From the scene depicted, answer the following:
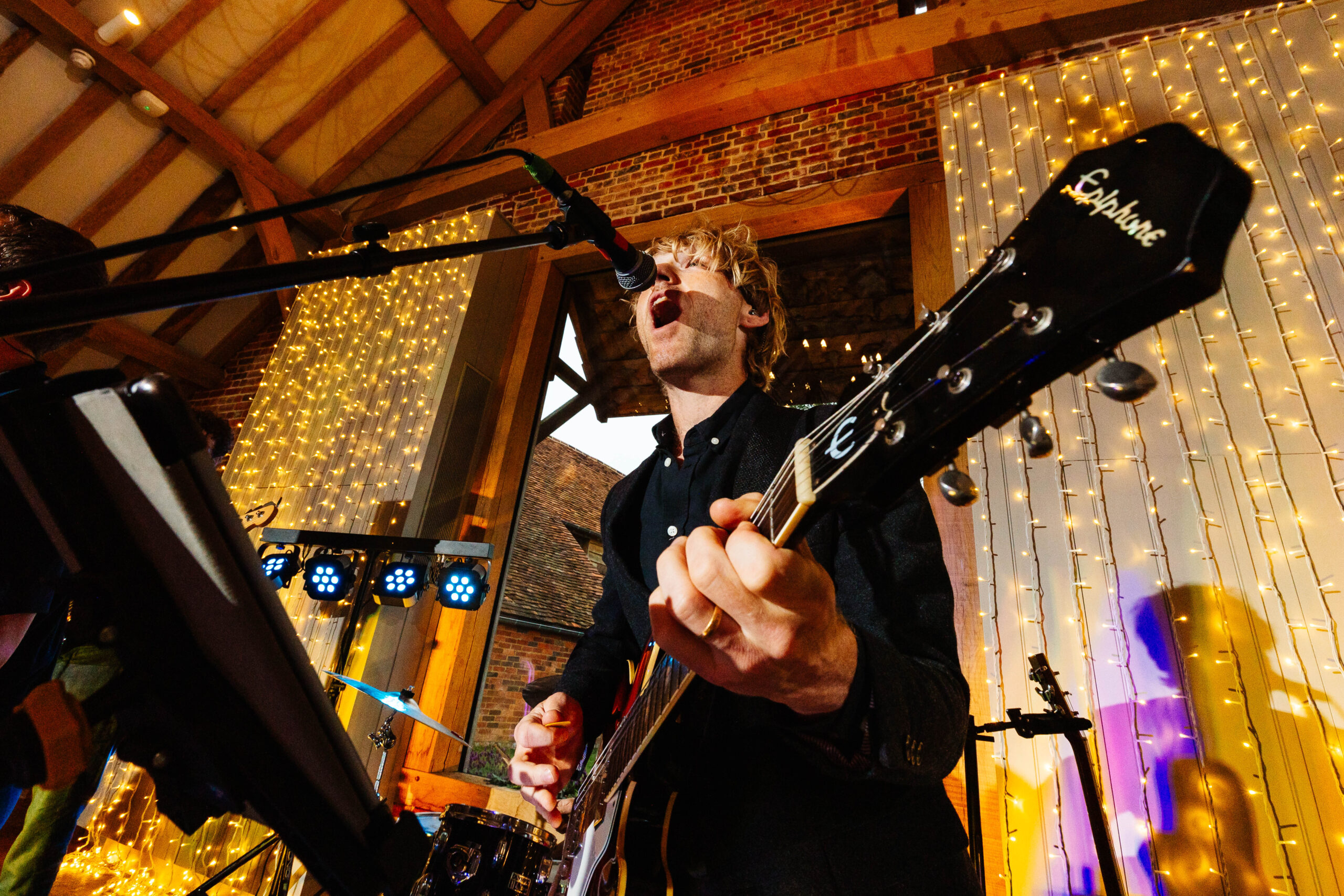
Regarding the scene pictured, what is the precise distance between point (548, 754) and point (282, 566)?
249 centimetres

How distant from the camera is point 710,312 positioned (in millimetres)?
1830

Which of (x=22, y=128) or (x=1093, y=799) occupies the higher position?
(x=22, y=128)

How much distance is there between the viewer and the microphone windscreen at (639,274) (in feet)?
4.10

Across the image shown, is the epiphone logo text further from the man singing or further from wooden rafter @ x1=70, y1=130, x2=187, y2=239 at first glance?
wooden rafter @ x1=70, y1=130, x2=187, y2=239

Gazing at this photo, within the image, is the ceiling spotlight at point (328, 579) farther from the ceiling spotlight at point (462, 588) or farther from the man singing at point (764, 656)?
the man singing at point (764, 656)

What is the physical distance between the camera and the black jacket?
32.6 inches

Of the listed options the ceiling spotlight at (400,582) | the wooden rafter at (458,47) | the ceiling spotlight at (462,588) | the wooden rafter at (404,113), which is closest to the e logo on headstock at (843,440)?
the ceiling spotlight at (462,588)

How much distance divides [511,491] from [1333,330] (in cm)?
361

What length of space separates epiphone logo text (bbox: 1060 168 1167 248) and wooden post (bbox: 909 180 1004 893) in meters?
0.80

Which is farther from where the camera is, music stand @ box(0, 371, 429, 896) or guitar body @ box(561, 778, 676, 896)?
guitar body @ box(561, 778, 676, 896)

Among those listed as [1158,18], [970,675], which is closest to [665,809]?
[970,675]

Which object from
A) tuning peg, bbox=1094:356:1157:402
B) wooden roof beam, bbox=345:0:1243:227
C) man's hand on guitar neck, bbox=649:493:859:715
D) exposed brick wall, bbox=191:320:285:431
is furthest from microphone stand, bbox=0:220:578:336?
exposed brick wall, bbox=191:320:285:431

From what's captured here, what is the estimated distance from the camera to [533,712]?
147 cm

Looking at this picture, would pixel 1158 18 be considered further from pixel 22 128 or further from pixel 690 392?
pixel 22 128
